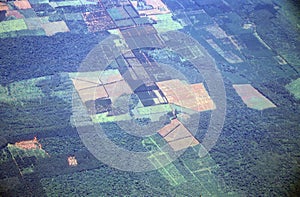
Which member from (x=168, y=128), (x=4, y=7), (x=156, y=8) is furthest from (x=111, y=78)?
(x=4, y=7)

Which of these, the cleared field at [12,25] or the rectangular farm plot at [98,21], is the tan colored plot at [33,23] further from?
the rectangular farm plot at [98,21]

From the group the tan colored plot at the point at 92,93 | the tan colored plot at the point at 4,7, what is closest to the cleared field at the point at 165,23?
the tan colored plot at the point at 92,93

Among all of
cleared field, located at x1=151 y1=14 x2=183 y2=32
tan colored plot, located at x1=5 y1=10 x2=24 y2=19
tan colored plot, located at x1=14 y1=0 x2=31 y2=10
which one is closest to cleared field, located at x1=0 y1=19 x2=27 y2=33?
tan colored plot, located at x1=5 y1=10 x2=24 y2=19

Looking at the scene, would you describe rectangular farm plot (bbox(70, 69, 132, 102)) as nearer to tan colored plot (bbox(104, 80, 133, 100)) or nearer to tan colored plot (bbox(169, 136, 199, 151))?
tan colored plot (bbox(104, 80, 133, 100))

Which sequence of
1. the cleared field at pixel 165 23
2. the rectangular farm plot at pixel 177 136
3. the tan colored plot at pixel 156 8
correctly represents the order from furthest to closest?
the tan colored plot at pixel 156 8
the cleared field at pixel 165 23
the rectangular farm plot at pixel 177 136

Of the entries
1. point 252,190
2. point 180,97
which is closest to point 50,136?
point 180,97

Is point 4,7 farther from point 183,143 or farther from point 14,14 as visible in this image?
point 183,143
